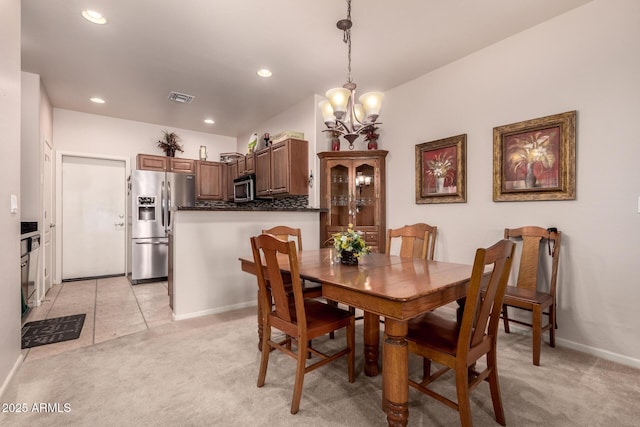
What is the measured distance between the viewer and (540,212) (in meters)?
2.61

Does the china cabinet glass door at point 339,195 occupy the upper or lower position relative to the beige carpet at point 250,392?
upper

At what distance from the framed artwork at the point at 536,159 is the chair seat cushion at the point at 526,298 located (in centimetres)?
80

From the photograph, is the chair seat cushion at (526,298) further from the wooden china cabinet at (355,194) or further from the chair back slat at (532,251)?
the wooden china cabinet at (355,194)

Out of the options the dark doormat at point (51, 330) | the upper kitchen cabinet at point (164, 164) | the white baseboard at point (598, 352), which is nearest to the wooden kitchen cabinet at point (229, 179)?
the upper kitchen cabinet at point (164, 164)

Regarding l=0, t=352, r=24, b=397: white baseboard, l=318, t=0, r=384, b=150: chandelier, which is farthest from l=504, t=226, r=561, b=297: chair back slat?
l=0, t=352, r=24, b=397: white baseboard

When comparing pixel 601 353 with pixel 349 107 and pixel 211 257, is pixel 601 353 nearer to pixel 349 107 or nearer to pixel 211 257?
pixel 349 107

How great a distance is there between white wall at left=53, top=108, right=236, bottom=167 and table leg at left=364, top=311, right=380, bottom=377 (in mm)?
5065

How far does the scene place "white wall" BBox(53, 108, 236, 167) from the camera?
470 cm

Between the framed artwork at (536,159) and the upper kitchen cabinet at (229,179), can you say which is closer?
the framed artwork at (536,159)

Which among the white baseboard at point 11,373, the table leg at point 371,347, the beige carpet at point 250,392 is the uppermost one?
the table leg at point 371,347

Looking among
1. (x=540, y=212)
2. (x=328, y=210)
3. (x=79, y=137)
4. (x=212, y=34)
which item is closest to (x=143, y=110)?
(x=79, y=137)

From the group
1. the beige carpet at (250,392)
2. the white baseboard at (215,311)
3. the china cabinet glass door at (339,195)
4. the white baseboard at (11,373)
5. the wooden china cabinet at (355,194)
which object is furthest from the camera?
the china cabinet glass door at (339,195)

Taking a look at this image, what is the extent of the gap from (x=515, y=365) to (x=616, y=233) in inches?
47.8

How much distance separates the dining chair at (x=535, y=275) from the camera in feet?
7.58
